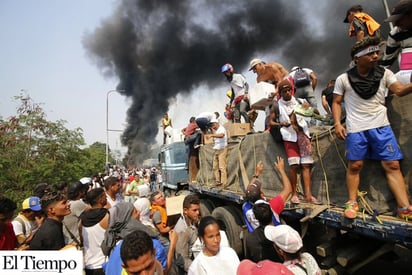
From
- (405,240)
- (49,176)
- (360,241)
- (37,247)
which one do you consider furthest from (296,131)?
(49,176)

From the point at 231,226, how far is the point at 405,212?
244 cm

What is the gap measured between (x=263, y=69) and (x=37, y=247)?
405 centimetres

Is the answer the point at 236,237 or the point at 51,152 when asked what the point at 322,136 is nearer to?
the point at 236,237

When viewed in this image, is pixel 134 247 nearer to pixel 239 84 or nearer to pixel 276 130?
pixel 276 130

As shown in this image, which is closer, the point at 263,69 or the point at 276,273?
the point at 276,273

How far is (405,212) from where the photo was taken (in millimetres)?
1740

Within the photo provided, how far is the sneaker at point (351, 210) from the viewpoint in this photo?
1.98 m

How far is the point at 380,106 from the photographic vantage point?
2.01 meters

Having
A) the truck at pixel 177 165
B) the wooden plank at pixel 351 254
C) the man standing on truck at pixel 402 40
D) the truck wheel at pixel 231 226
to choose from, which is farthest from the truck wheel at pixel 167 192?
the man standing on truck at pixel 402 40

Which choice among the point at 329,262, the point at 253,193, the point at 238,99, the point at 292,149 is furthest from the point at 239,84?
the point at 329,262

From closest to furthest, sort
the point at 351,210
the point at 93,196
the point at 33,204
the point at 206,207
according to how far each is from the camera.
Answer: the point at 351,210 → the point at 93,196 → the point at 33,204 → the point at 206,207

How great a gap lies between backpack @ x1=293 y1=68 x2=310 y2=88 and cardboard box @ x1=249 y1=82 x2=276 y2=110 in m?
0.37

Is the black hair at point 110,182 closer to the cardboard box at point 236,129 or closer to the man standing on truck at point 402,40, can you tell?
the cardboard box at point 236,129

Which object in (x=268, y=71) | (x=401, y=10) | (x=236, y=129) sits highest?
(x=268, y=71)
